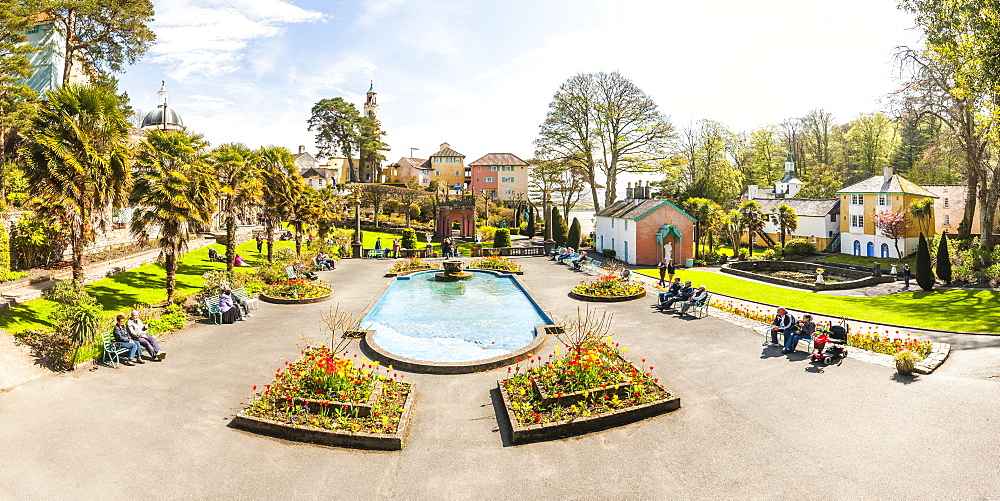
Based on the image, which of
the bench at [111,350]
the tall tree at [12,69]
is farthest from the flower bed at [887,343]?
the tall tree at [12,69]

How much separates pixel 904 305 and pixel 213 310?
2918 centimetres

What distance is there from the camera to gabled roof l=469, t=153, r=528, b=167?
91.4 meters

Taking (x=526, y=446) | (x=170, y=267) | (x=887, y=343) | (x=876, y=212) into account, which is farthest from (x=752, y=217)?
(x=170, y=267)

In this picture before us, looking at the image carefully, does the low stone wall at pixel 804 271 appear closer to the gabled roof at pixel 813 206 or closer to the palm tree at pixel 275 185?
the gabled roof at pixel 813 206

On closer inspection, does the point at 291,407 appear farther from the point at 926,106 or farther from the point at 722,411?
the point at 926,106

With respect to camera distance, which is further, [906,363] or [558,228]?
[558,228]

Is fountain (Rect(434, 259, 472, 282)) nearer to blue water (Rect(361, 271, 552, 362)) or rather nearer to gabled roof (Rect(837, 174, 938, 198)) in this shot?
blue water (Rect(361, 271, 552, 362))

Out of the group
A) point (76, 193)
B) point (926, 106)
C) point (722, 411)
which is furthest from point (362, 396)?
point (926, 106)

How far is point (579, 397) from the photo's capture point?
1008cm

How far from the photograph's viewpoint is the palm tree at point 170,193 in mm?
18750

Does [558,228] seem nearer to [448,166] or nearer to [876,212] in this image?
[876,212]

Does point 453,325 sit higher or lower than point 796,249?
lower

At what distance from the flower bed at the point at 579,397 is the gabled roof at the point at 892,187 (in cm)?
4495

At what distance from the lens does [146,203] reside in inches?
741
